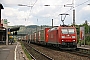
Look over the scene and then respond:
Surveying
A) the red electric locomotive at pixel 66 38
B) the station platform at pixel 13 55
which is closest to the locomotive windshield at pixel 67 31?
the red electric locomotive at pixel 66 38

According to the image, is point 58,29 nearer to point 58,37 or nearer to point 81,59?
point 58,37

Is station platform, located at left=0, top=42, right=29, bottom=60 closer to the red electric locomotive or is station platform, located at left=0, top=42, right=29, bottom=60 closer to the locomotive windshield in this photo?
the red electric locomotive

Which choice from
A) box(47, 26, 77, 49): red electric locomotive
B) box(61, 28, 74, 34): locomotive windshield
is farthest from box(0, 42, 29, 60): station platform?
box(61, 28, 74, 34): locomotive windshield

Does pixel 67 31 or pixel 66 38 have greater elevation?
pixel 67 31

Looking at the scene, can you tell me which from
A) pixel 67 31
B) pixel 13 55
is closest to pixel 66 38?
pixel 67 31

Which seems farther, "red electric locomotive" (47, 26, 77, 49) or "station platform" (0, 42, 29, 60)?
"red electric locomotive" (47, 26, 77, 49)

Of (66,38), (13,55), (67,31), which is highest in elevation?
(67,31)

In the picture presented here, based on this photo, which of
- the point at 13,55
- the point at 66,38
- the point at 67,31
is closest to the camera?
the point at 13,55

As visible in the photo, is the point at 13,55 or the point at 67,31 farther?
the point at 67,31

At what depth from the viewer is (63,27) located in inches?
1120

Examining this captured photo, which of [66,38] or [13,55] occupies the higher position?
[66,38]

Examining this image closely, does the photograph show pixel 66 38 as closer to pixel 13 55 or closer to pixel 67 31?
pixel 67 31

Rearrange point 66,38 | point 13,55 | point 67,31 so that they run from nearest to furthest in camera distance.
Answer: point 13,55
point 66,38
point 67,31

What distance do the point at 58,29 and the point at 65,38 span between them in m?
1.53
